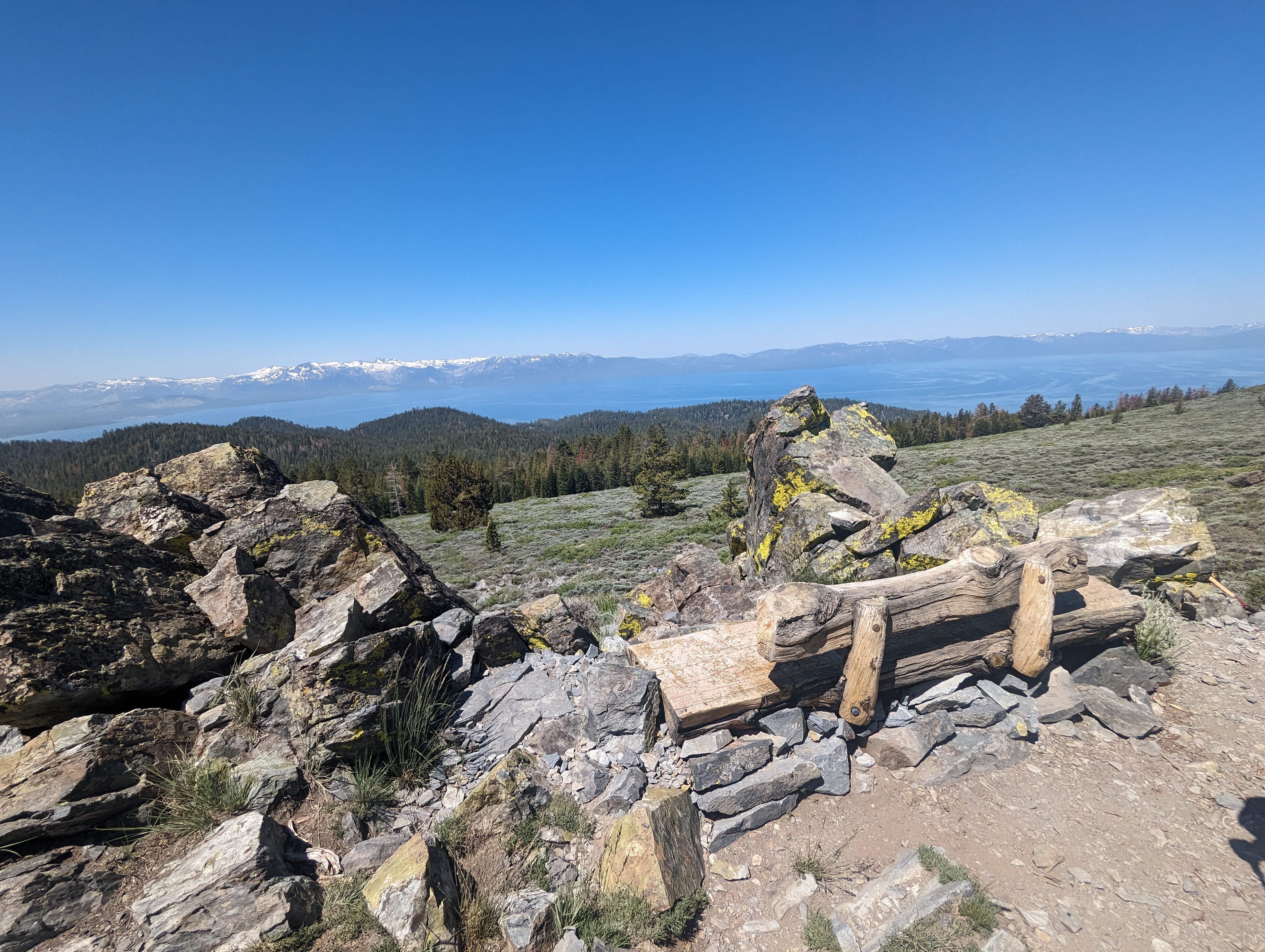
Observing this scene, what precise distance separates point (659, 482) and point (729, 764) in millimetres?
34429

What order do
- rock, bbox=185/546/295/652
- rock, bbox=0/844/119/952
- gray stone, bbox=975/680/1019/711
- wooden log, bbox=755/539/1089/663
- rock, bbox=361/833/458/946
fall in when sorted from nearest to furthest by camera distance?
rock, bbox=0/844/119/952
rock, bbox=361/833/458/946
wooden log, bbox=755/539/1089/663
rock, bbox=185/546/295/652
gray stone, bbox=975/680/1019/711

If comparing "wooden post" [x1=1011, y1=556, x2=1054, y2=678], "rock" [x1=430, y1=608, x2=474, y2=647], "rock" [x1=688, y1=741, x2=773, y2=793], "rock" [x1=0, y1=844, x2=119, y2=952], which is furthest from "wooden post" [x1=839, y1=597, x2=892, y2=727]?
"rock" [x1=0, y1=844, x2=119, y2=952]

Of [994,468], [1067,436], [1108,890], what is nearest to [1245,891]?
[1108,890]

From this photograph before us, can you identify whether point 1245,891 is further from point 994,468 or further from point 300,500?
point 994,468

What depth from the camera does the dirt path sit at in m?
4.34

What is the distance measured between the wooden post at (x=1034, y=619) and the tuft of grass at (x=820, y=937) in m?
4.34

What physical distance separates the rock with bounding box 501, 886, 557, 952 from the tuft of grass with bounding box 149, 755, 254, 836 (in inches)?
112

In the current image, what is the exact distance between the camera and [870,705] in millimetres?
6000

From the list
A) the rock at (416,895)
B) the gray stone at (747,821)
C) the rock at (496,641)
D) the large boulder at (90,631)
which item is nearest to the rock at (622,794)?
the gray stone at (747,821)

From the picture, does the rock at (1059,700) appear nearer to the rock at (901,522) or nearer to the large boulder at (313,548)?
the rock at (901,522)

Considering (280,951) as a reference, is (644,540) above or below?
below

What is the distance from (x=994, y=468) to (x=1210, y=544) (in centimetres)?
3555

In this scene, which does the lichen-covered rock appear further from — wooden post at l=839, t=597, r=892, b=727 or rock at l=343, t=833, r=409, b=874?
wooden post at l=839, t=597, r=892, b=727

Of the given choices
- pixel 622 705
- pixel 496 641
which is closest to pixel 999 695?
pixel 622 705
